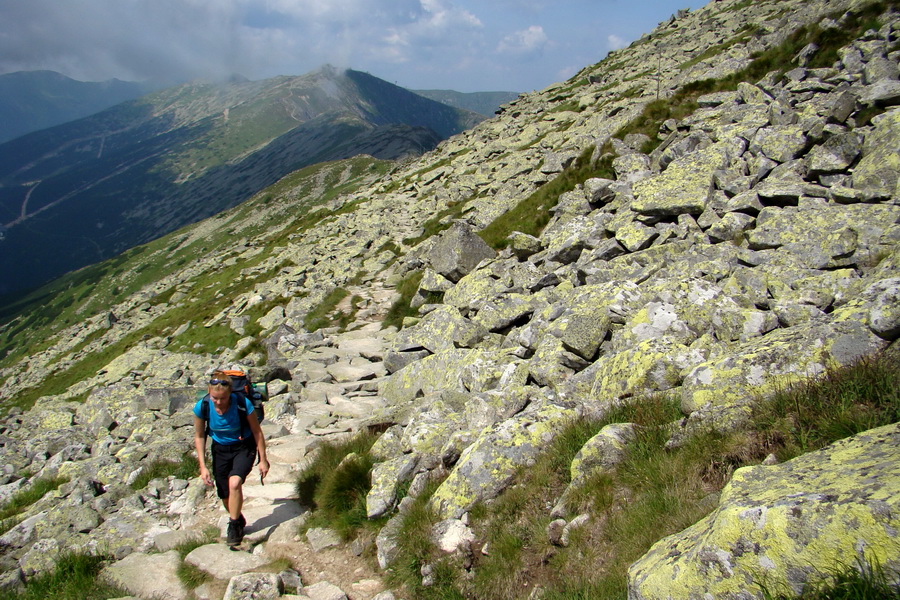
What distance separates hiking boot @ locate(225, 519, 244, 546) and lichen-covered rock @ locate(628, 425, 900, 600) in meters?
6.88

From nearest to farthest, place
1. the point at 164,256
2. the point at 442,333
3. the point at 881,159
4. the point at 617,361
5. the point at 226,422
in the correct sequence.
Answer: the point at 617,361 → the point at 226,422 → the point at 881,159 → the point at 442,333 → the point at 164,256

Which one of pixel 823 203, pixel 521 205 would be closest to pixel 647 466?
pixel 823 203

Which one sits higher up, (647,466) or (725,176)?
(725,176)

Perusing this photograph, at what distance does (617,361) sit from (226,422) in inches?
278

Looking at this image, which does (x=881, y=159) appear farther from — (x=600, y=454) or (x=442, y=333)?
(x=442, y=333)

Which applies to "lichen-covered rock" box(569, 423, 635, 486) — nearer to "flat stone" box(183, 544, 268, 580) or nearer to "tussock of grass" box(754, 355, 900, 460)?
"tussock of grass" box(754, 355, 900, 460)

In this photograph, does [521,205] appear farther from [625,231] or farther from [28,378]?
[28,378]

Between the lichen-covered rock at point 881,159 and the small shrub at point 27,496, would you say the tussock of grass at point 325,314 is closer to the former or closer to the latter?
the small shrub at point 27,496

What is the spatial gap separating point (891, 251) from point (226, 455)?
12.4m

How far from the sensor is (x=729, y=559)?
3215mm

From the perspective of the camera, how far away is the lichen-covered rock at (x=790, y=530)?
9.20 ft

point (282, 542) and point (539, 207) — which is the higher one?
point (539, 207)

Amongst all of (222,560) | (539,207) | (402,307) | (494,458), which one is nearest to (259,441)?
(222,560)

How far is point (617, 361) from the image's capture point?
7.63m
